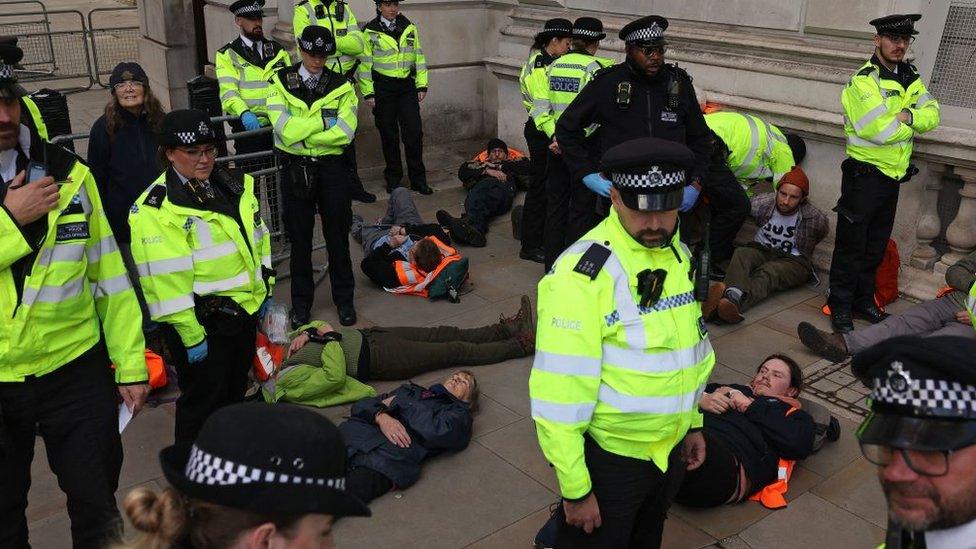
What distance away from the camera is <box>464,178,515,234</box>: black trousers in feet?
29.0

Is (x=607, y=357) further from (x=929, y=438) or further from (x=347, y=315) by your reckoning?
(x=347, y=315)

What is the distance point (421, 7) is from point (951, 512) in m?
9.70

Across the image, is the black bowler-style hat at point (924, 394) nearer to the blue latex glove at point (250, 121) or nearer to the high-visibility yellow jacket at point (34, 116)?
the high-visibility yellow jacket at point (34, 116)

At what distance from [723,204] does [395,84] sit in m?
4.10

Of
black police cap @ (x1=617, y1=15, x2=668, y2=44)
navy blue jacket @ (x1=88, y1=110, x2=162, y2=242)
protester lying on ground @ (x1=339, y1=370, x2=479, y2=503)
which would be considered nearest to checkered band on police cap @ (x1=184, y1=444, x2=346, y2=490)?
protester lying on ground @ (x1=339, y1=370, x2=479, y2=503)

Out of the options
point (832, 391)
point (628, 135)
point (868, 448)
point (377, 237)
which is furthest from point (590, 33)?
point (868, 448)

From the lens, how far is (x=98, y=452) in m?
3.50

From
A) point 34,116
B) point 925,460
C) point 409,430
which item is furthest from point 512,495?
point 925,460

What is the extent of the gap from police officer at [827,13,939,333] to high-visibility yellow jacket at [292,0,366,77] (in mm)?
4951

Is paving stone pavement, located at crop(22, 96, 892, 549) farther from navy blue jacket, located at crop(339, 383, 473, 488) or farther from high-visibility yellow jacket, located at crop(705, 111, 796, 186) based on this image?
high-visibility yellow jacket, located at crop(705, 111, 796, 186)

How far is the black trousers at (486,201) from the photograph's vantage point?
883 centimetres

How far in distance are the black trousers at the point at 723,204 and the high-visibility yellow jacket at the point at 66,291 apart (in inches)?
179

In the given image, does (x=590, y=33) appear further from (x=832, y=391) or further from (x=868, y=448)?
(x=868, y=448)

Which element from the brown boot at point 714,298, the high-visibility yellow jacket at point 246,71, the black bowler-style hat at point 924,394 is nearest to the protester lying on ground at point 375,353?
the brown boot at point 714,298
